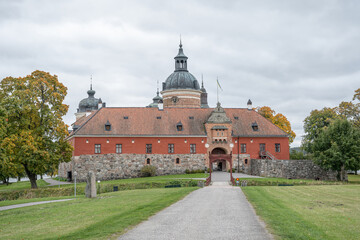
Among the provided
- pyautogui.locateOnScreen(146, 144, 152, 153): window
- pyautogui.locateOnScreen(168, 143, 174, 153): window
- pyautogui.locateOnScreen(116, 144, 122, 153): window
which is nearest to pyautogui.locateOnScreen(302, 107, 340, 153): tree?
pyautogui.locateOnScreen(168, 143, 174, 153): window

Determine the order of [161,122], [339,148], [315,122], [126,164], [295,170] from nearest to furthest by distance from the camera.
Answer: [339,148] → [295,170] → [126,164] → [161,122] → [315,122]

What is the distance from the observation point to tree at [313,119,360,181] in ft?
124

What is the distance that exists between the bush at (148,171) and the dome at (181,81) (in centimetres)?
1798

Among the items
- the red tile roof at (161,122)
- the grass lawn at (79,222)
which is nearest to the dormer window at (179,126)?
the red tile roof at (161,122)

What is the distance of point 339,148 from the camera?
125 feet

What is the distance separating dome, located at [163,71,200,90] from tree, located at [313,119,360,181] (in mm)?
23805

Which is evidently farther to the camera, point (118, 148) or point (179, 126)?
point (179, 126)

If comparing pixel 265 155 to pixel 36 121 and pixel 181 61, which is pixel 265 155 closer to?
pixel 181 61

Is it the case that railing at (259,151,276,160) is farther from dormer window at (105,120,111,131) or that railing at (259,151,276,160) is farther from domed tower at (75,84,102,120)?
domed tower at (75,84,102,120)

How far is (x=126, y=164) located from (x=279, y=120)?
29795 millimetres

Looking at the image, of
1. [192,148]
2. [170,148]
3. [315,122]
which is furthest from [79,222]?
[315,122]

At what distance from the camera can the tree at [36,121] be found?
102 feet

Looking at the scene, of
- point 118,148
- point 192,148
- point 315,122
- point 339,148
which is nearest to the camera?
point 339,148

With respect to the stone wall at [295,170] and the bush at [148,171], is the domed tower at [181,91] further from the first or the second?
the stone wall at [295,170]
